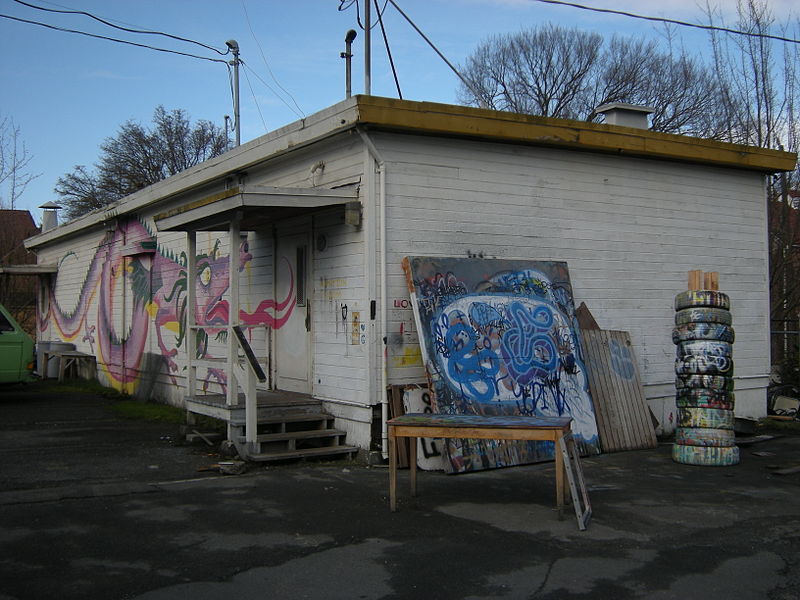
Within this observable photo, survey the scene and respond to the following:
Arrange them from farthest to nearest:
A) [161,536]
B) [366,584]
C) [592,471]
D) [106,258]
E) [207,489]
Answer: [106,258] → [592,471] → [207,489] → [161,536] → [366,584]

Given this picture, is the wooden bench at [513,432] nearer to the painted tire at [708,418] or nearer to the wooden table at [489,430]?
the wooden table at [489,430]

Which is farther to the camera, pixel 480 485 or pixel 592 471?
pixel 592 471

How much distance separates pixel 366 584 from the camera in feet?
16.1

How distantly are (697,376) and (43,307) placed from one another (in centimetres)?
1864

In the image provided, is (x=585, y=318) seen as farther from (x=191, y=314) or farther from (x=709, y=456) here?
(x=191, y=314)

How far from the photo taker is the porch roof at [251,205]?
8391mm

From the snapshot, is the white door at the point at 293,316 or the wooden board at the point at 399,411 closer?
the wooden board at the point at 399,411

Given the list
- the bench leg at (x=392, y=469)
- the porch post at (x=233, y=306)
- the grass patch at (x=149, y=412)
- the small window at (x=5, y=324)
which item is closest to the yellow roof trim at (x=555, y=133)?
the porch post at (x=233, y=306)

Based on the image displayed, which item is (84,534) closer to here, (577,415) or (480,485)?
(480,485)

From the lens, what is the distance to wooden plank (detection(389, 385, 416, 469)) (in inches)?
335

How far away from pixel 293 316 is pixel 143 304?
5853 millimetres

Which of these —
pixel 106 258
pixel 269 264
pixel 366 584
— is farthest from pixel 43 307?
pixel 366 584

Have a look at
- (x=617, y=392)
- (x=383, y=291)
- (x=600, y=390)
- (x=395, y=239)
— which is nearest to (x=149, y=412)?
(x=383, y=291)

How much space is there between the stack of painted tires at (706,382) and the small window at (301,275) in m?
4.55
